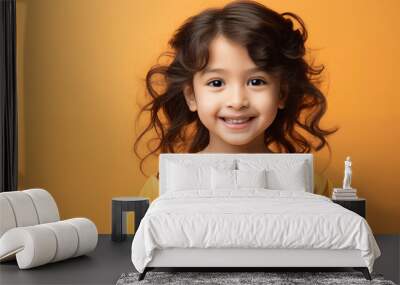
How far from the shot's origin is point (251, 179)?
6320 millimetres

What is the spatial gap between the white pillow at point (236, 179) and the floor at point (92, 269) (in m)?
1.01

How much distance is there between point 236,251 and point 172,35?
298 cm

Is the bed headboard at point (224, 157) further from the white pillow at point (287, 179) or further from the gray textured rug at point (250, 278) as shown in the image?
the gray textured rug at point (250, 278)

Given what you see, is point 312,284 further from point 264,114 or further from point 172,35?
point 172,35

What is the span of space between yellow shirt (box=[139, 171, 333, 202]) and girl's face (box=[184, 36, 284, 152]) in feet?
2.63

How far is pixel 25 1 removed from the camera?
288 inches

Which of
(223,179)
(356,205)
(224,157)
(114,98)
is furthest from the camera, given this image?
(114,98)

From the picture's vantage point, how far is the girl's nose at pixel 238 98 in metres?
6.79

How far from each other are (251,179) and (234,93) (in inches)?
37.2

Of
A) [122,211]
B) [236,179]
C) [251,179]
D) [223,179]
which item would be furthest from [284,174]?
[122,211]

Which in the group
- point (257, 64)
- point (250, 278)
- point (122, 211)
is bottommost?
point (250, 278)

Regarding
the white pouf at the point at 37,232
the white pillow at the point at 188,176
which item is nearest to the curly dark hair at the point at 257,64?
the white pillow at the point at 188,176

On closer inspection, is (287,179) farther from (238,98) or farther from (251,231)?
(251,231)

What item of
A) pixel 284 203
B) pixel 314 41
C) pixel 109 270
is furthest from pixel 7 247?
pixel 314 41
